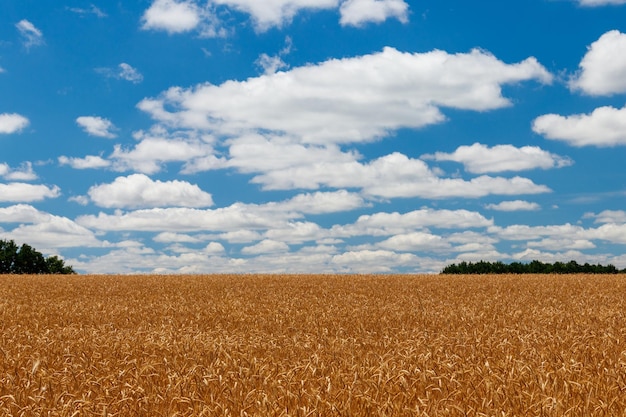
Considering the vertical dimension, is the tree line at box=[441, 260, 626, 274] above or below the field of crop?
above

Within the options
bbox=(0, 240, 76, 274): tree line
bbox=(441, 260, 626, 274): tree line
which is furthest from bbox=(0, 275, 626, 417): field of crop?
bbox=(0, 240, 76, 274): tree line

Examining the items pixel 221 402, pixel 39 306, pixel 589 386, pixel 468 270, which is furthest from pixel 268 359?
pixel 468 270

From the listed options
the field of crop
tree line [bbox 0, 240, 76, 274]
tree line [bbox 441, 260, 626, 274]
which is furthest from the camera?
tree line [bbox 0, 240, 76, 274]

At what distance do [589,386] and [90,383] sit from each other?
5654mm

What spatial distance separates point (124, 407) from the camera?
21.0 feet

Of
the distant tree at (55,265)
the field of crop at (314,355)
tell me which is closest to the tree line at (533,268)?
the field of crop at (314,355)

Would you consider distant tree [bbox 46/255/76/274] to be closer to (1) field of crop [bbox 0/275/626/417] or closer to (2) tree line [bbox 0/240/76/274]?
(2) tree line [bbox 0/240/76/274]

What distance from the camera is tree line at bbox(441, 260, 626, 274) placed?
4681 centimetres

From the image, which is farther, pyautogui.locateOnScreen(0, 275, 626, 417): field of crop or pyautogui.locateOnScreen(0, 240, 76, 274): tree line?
pyautogui.locateOnScreen(0, 240, 76, 274): tree line

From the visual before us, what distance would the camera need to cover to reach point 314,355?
329 inches

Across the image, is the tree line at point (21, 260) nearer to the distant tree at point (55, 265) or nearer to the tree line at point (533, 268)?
the distant tree at point (55, 265)

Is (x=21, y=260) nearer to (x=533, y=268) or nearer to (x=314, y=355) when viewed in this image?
(x=533, y=268)

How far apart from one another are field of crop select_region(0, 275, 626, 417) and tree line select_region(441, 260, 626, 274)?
25.9m

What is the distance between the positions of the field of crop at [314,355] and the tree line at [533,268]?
25.9 meters
